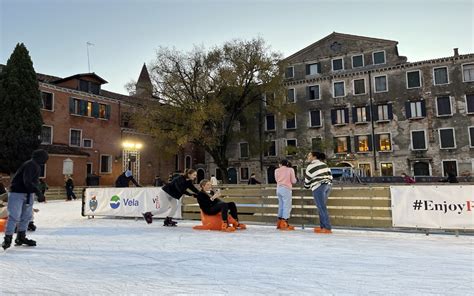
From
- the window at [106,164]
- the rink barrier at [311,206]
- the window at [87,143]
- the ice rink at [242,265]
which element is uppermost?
the window at [87,143]

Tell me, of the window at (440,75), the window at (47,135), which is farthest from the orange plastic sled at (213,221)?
the window at (440,75)

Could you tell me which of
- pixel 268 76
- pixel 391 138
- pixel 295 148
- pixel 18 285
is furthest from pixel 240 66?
pixel 18 285

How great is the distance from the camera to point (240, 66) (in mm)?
31750

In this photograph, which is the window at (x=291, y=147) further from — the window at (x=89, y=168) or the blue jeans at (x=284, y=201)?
the blue jeans at (x=284, y=201)

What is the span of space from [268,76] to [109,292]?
3128cm

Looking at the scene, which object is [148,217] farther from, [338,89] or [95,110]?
[338,89]

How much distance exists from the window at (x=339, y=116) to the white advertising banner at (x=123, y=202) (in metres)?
28.9

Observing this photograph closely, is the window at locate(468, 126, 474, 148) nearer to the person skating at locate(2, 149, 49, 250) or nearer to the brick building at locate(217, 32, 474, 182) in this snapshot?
the brick building at locate(217, 32, 474, 182)

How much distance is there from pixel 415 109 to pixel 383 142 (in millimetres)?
4468

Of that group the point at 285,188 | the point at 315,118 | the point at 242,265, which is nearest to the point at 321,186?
the point at 285,188

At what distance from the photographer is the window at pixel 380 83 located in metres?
34.4

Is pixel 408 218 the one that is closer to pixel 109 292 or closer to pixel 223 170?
pixel 109 292

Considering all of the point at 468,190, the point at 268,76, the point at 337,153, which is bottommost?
the point at 468,190

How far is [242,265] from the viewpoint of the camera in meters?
4.64
